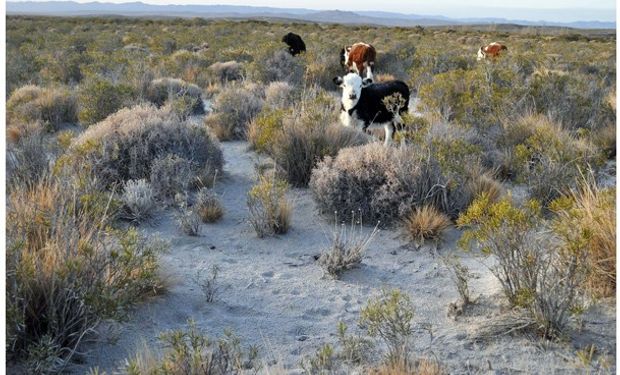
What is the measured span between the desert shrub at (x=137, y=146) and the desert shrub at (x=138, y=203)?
59 centimetres

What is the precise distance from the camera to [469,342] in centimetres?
422

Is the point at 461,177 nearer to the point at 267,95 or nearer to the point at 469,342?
the point at 469,342

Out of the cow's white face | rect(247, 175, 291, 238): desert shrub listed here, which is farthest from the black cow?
rect(247, 175, 291, 238): desert shrub

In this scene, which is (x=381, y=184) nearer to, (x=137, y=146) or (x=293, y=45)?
(x=137, y=146)

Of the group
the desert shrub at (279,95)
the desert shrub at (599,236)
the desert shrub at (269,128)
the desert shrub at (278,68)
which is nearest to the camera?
the desert shrub at (599,236)

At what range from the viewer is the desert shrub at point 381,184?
21.4ft

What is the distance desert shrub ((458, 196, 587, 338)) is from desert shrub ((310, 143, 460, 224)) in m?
1.93

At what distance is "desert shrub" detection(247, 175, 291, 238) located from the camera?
6.21m

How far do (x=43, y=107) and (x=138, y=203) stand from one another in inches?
224

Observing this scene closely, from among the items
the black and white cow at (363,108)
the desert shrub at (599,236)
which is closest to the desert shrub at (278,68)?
the black and white cow at (363,108)

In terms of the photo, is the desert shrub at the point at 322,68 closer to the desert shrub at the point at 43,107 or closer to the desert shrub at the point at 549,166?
the desert shrub at the point at 43,107

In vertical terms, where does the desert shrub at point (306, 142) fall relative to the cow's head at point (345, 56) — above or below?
below

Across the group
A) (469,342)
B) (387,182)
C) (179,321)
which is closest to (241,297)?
(179,321)

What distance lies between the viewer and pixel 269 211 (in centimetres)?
626
